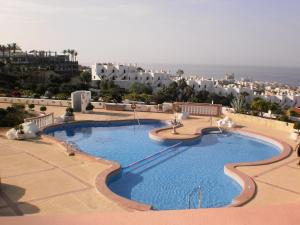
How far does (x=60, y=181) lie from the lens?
10.8 m

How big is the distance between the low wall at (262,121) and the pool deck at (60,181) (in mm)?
5820

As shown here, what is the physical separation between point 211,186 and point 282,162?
12.7 ft

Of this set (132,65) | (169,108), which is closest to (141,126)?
(169,108)

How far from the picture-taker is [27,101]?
88.1 ft

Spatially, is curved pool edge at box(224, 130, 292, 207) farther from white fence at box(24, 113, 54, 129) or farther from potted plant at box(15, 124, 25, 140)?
white fence at box(24, 113, 54, 129)

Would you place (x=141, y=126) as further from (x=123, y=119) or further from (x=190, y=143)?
(x=190, y=143)

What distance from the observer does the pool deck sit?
899 cm

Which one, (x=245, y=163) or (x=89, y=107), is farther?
(x=89, y=107)

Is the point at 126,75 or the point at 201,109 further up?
the point at 126,75

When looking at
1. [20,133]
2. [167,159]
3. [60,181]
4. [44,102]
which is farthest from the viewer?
[44,102]

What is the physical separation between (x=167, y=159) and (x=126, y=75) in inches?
2689

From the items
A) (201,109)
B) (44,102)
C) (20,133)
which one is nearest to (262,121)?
(201,109)

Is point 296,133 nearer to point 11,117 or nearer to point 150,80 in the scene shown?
point 11,117

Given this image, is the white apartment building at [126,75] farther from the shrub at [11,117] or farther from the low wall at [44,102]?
the shrub at [11,117]
